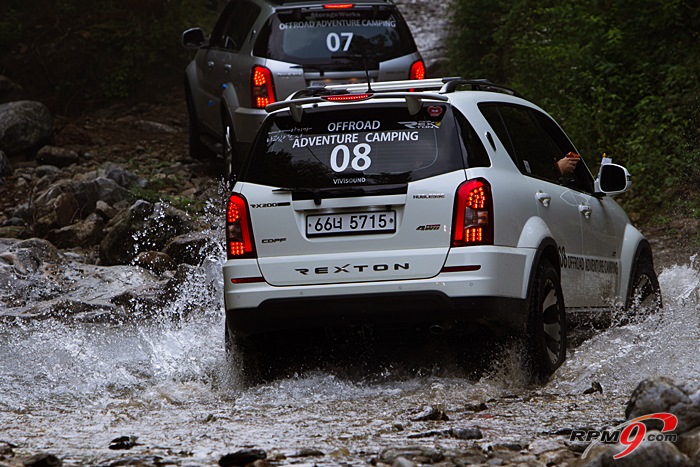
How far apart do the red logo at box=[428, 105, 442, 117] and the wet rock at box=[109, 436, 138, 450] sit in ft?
8.48

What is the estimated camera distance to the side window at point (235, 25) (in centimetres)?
1296

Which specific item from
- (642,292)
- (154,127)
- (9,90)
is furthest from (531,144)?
(9,90)

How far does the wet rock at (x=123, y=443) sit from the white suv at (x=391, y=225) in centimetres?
162

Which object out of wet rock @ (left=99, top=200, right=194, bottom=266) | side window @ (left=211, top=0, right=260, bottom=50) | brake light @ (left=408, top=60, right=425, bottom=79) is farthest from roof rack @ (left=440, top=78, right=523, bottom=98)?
side window @ (left=211, top=0, right=260, bottom=50)

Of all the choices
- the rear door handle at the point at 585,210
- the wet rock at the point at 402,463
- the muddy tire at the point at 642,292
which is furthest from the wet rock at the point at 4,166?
the wet rock at the point at 402,463

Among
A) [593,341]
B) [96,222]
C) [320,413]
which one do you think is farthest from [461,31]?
[320,413]

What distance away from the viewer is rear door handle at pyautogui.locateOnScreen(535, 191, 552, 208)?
718 centimetres

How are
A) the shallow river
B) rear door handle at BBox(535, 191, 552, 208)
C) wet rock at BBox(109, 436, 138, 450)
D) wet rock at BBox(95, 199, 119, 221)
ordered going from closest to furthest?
wet rock at BBox(109, 436, 138, 450)
the shallow river
rear door handle at BBox(535, 191, 552, 208)
wet rock at BBox(95, 199, 119, 221)

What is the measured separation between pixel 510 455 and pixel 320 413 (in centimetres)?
149

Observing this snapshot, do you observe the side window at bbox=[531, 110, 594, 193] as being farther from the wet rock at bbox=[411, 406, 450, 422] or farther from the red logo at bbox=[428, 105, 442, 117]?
the wet rock at bbox=[411, 406, 450, 422]

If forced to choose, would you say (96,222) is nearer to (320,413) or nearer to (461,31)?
(320,413)

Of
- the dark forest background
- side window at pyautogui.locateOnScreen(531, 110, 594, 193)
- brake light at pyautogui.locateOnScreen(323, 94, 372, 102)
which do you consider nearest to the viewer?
brake light at pyautogui.locateOnScreen(323, 94, 372, 102)

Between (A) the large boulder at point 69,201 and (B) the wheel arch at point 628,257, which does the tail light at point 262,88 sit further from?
(B) the wheel arch at point 628,257

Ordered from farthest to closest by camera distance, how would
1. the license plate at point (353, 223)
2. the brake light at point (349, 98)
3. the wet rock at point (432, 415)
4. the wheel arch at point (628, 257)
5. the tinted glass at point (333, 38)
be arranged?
the tinted glass at point (333, 38), the wheel arch at point (628, 257), the brake light at point (349, 98), the license plate at point (353, 223), the wet rock at point (432, 415)
